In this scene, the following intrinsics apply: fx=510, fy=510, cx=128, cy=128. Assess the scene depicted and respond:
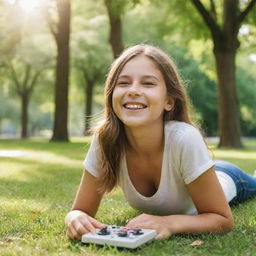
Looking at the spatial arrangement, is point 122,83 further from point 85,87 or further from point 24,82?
point 24,82

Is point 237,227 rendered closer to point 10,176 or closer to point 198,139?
point 198,139

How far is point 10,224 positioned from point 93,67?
107ft

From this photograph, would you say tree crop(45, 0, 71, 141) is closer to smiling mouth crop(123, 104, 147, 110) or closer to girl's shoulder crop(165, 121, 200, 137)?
girl's shoulder crop(165, 121, 200, 137)

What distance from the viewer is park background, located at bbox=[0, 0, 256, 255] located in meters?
3.67

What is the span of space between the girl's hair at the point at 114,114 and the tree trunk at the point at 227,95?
14.6 metres

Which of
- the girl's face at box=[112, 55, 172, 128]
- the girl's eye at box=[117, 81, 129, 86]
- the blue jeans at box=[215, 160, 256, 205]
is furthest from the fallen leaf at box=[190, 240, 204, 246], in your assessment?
the blue jeans at box=[215, 160, 256, 205]

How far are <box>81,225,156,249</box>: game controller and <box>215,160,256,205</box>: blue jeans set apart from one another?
2079 millimetres

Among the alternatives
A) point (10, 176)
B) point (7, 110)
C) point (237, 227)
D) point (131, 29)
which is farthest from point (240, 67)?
point (237, 227)

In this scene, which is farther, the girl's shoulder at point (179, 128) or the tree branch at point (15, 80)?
the tree branch at point (15, 80)

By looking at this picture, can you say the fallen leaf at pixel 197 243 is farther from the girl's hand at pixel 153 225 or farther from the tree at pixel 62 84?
the tree at pixel 62 84

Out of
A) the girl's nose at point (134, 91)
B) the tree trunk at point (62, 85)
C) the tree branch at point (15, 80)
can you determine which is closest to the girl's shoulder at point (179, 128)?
the girl's nose at point (134, 91)

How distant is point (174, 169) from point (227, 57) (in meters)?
15.0

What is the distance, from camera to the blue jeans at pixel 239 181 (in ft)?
16.7

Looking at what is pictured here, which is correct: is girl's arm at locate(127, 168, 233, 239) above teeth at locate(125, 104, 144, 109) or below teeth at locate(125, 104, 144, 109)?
below
